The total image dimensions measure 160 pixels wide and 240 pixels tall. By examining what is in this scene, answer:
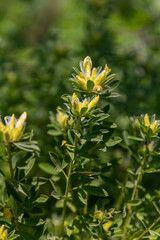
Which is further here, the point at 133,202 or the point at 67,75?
the point at 67,75

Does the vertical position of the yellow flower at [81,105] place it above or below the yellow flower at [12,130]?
above

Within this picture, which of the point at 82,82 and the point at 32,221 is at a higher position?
the point at 82,82

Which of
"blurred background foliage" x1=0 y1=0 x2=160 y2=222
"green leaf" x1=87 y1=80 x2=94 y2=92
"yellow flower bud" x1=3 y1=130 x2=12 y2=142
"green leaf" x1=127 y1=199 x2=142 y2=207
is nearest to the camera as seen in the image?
"yellow flower bud" x1=3 y1=130 x2=12 y2=142

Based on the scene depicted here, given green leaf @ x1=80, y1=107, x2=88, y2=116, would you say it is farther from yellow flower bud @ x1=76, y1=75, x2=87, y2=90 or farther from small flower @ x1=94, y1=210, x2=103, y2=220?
small flower @ x1=94, y1=210, x2=103, y2=220

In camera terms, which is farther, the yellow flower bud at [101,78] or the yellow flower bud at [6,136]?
the yellow flower bud at [101,78]

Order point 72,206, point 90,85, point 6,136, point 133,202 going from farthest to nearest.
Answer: point 72,206, point 133,202, point 90,85, point 6,136

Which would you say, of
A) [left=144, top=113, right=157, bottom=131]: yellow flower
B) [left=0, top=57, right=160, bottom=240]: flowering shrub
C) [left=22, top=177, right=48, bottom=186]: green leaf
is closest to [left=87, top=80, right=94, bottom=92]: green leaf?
[left=0, top=57, right=160, bottom=240]: flowering shrub

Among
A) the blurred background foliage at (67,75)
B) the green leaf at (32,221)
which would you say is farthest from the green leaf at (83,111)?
the blurred background foliage at (67,75)

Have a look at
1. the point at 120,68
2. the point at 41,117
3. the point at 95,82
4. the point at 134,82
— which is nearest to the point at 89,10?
the point at 120,68

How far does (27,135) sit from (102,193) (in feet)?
0.94

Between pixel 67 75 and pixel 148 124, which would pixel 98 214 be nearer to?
pixel 148 124

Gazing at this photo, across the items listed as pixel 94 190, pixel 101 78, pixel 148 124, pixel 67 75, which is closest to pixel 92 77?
pixel 101 78

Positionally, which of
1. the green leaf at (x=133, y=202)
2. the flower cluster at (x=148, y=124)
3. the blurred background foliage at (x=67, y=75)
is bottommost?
the green leaf at (x=133, y=202)

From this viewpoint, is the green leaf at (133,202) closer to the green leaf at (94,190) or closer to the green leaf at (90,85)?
the green leaf at (94,190)
